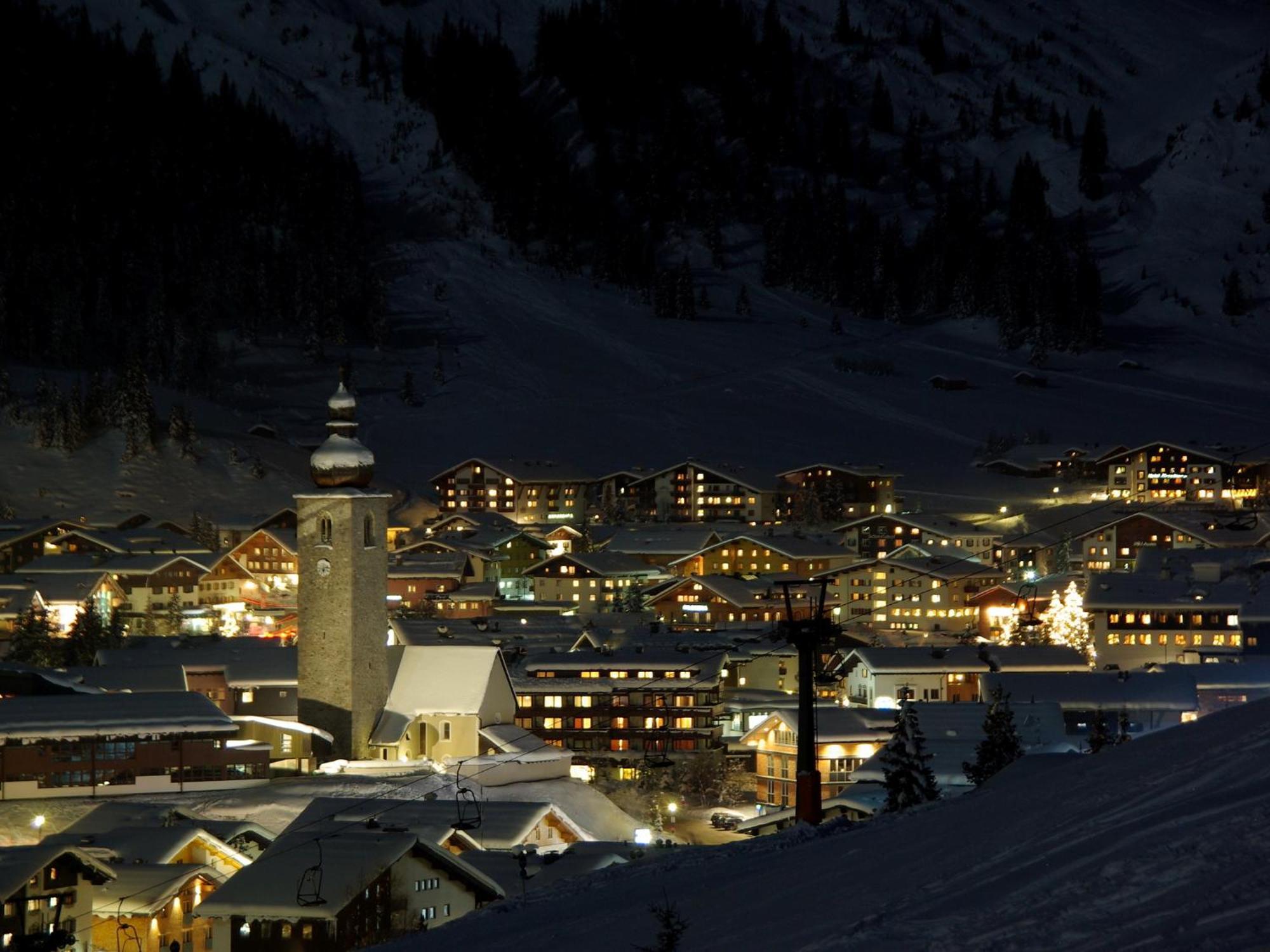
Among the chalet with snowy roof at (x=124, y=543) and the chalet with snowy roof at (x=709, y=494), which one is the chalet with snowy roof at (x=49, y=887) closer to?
the chalet with snowy roof at (x=124, y=543)

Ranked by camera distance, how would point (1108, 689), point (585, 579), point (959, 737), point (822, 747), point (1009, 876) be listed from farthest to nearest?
1. point (585, 579)
2. point (1108, 689)
3. point (822, 747)
4. point (959, 737)
5. point (1009, 876)

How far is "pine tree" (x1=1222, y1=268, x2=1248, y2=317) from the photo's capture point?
5468 inches

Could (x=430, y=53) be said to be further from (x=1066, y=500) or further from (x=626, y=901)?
(x=626, y=901)

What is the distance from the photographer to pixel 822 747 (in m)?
42.2

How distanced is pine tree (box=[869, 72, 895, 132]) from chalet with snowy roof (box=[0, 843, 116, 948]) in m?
154

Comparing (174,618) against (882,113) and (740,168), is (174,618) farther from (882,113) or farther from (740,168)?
(882,113)

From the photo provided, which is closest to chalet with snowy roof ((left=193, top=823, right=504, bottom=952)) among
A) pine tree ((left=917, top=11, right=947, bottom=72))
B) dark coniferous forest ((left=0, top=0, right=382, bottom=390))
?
dark coniferous forest ((left=0, top=0, right=382, bottom=390))

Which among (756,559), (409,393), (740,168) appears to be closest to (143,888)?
(756,559)

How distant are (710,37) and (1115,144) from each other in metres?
34.8

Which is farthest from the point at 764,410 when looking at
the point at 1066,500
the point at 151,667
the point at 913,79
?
the point at 913,79

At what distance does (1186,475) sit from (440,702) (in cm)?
5815

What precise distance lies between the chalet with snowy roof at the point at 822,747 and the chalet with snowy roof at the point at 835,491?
4430 centimetres

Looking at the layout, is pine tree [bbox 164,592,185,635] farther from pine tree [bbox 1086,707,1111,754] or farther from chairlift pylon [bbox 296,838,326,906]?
chairlift pylon [bbox 296,838,326,906]

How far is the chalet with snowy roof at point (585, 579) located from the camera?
237 feet
